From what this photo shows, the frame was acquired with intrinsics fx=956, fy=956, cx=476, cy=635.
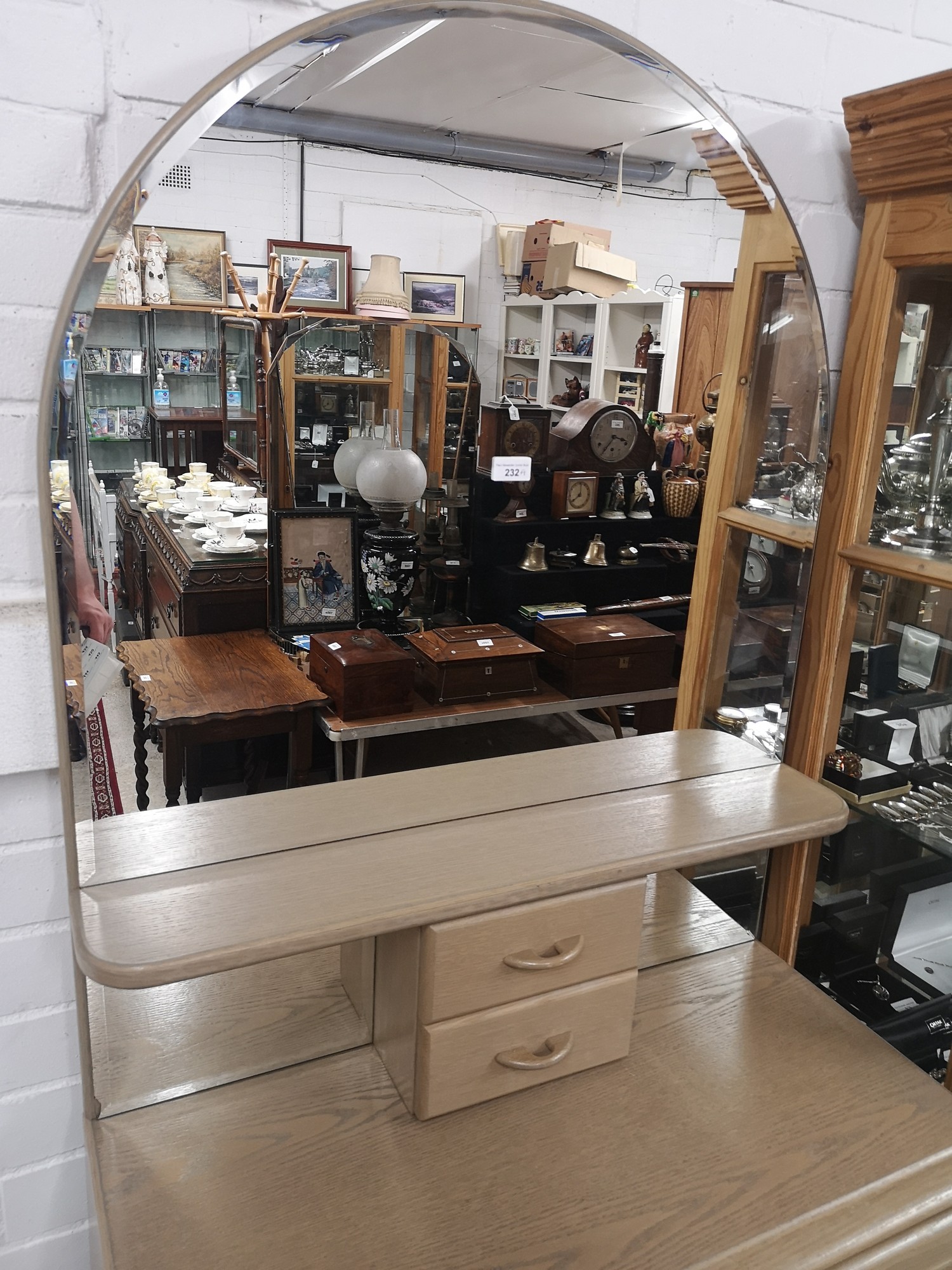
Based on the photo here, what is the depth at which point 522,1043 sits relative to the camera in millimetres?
979

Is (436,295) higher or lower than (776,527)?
higher

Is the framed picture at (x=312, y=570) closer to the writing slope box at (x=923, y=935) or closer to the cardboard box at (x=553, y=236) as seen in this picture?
the cardboard box at (x=553, y=236)

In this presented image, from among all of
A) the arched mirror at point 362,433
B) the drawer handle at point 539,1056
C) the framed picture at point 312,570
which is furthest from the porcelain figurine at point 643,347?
the drawer handle at point 539,1056

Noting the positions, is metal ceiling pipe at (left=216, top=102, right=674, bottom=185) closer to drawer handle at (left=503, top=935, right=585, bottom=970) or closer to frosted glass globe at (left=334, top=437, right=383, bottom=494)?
frosted glass globe at (left=334, top=437, right=383, bottom=494)

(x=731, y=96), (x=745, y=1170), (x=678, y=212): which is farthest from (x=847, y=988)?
(x=731, y=96)

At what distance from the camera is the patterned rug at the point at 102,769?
85cm

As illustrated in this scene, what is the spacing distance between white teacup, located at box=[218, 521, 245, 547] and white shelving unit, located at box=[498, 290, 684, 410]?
0.29m

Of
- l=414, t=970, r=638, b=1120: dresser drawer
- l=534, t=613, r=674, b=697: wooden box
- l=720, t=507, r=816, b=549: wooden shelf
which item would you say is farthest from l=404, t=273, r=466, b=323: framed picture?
l=414, t=970, r=638, b=1120: dresser drawer

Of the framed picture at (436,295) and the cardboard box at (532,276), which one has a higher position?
the cardboard box at (532,276)

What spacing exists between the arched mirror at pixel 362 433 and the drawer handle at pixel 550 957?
178 millimetres

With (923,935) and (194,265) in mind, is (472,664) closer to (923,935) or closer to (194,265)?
(194,265)

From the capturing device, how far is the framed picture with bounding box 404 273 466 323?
0.87 metres

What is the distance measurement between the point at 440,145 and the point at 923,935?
1119mm

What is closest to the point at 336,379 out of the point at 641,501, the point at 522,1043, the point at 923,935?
the point at 641,501
